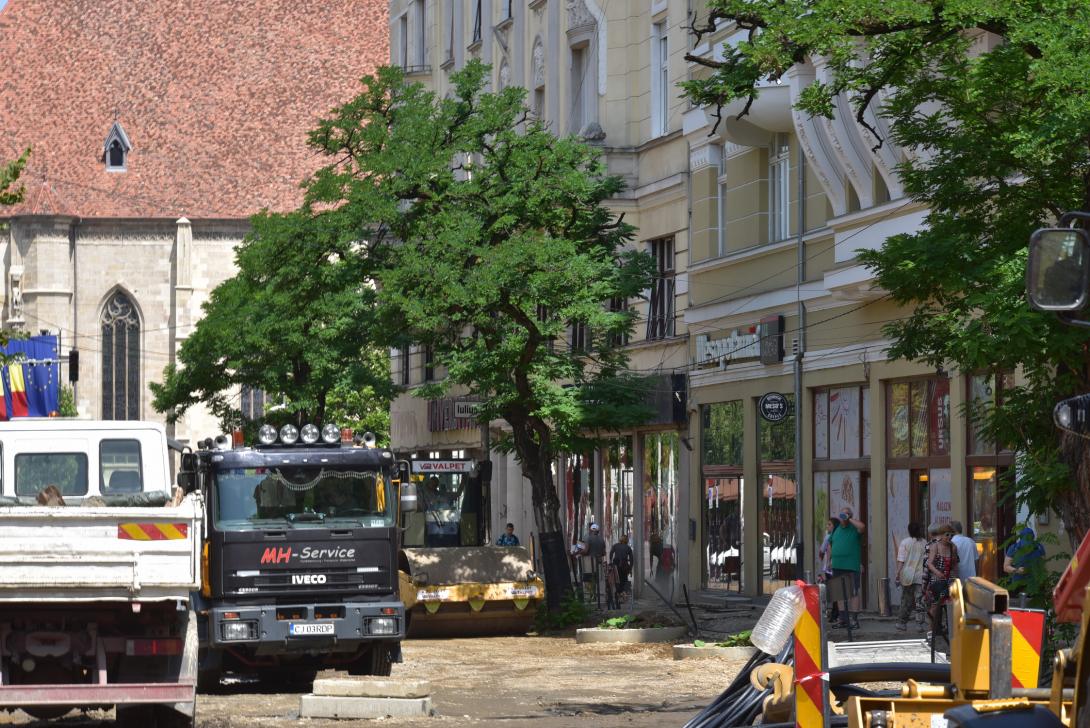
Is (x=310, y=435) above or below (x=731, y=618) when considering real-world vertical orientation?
above

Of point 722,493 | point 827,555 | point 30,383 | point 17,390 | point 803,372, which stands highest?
point 30,383

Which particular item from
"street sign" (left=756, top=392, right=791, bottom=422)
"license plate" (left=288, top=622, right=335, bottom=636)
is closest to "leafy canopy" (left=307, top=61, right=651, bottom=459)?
"street sign" (left=756, top=392, right=791, bottom=422)

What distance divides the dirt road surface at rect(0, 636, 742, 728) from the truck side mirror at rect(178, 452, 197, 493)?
2108mm

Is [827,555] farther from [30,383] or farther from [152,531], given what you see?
[30,383]

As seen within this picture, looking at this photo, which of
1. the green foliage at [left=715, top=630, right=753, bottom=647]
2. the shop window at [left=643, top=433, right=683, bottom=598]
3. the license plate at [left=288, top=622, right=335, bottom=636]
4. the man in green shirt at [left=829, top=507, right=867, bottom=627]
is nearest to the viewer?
the license plate at [left=288, top=622, right=335, bottom=636]

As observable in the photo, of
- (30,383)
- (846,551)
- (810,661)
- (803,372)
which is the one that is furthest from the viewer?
(30,383)

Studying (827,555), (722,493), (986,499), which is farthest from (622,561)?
(986,499)

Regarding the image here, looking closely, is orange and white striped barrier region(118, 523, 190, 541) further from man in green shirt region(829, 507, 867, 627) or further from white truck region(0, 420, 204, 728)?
man in green shirt region(829, 507, 867, 627)

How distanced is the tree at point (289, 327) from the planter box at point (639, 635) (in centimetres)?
757

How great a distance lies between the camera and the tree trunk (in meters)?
31.4

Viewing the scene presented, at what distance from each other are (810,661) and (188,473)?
12.3 m

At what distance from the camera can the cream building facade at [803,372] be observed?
2753 centimetres

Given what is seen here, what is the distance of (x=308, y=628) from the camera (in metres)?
19.5

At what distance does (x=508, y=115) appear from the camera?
3200 centimetres
